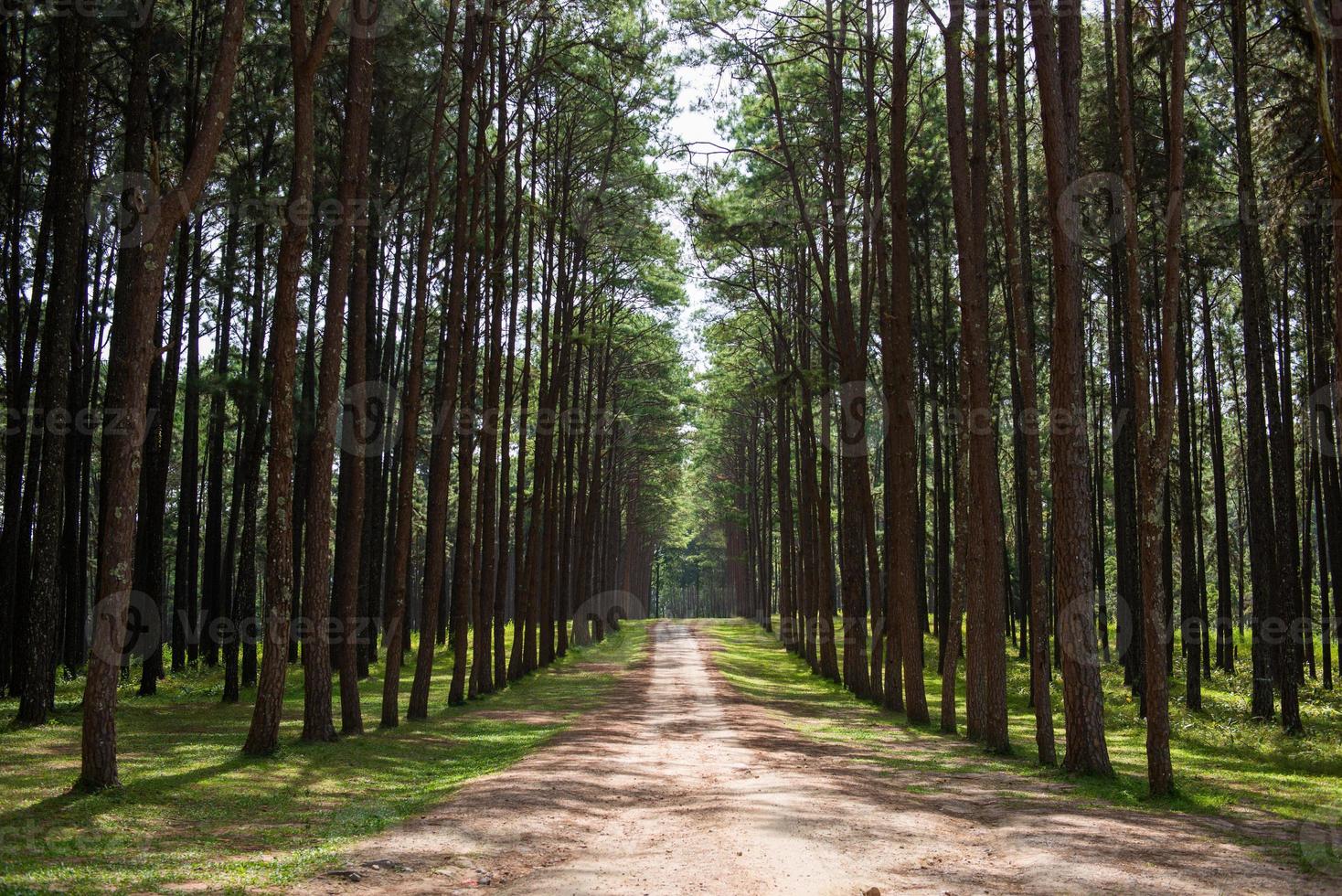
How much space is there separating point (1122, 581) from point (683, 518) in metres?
72.0

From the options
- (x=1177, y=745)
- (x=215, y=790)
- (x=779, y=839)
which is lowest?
(x=1177, y=745)

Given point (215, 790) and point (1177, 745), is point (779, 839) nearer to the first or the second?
point (215, 790)

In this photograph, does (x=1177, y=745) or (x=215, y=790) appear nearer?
(x=215, y=790)

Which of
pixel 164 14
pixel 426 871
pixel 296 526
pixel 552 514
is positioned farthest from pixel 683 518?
pixel 426 871

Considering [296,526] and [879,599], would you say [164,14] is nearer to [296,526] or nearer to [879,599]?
[296,526]

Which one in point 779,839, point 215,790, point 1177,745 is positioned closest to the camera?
point 779,839

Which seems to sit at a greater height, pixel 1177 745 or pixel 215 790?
pixel 215 790

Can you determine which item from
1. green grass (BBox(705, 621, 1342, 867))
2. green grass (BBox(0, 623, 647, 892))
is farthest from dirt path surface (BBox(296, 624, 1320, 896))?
green grass (BBox(705, 621, 1342, 867))

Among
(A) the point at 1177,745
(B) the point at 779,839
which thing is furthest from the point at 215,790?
(A) the point at 1177,745

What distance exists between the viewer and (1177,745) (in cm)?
1867

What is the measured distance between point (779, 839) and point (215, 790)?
6.14 meters

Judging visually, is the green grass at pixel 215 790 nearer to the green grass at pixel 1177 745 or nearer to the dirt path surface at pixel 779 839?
the dirt path surface at pixel 779 839

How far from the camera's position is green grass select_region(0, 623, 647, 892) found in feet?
24.1

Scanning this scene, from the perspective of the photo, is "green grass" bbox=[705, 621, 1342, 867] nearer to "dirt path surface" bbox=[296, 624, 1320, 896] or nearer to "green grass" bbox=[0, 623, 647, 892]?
"dirt path surface" bbox=[296, 624, 1320, 896]
